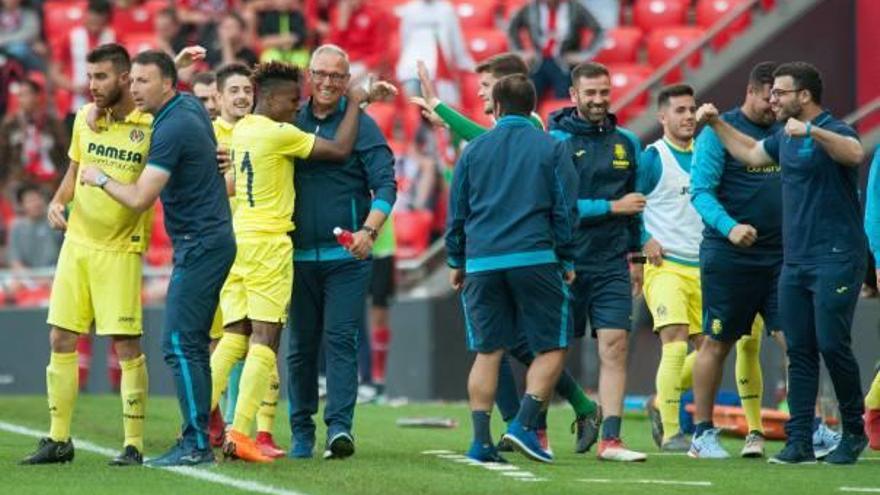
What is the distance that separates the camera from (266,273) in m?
12.8

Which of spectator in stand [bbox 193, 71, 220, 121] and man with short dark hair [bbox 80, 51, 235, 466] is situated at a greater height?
spectator in stand [bbox 193, 71, 220, 121]

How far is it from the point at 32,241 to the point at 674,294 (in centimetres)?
914

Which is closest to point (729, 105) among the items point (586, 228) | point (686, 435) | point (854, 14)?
point (854, 14)

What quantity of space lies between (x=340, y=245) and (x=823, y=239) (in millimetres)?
2586

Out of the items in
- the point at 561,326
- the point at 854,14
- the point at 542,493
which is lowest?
the point at 542,493

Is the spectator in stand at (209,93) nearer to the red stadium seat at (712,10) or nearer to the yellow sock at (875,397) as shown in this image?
the yellow sock at (875,397)

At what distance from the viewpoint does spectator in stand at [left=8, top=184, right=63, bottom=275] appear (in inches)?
874

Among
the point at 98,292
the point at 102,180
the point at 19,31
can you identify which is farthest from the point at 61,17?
the point at 102,180

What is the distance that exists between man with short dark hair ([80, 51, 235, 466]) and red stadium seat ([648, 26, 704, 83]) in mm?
11307

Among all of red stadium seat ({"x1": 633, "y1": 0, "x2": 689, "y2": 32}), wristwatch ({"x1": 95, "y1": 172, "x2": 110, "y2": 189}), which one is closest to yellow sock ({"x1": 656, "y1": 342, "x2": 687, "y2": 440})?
wristwatch ({"x1": 95, "y1": 172, "x2": 110, "y2": 189})

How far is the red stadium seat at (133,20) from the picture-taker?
84.8 feet

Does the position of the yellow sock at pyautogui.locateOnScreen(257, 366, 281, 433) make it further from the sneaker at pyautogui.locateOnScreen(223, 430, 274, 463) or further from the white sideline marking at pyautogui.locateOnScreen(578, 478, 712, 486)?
the white sideline marking at pyautogui.locateOnScreen(578, 478, 712, 486)

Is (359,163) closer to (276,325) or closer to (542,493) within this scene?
(276,325)

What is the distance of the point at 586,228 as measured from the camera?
13586 millimetres
